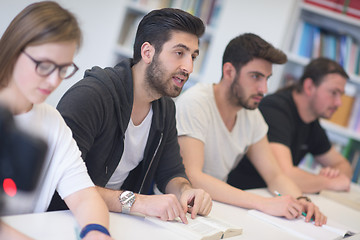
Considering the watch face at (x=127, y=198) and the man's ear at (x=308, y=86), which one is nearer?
→ the watch face at (x=127, y=198)

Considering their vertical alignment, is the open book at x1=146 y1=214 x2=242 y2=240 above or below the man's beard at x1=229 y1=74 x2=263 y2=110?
below

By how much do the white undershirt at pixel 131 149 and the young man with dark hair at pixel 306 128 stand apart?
3.15 ft

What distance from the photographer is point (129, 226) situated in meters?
1.08

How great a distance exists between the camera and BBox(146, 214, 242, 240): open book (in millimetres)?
1097

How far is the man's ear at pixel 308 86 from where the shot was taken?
8.49 feet

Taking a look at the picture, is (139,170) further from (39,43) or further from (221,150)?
(39,43)

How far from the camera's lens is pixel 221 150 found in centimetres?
197

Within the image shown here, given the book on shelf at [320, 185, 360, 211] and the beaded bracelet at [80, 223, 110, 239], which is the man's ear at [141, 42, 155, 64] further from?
the book on shelf at [320, 185, 360, 211]

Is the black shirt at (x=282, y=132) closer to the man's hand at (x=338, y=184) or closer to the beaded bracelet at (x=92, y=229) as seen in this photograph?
the man's hand at (x=338, y=184)

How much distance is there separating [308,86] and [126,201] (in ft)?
5.77

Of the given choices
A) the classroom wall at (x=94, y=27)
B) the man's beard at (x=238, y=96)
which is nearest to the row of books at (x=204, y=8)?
the classroom wall at (x=94, y=27)

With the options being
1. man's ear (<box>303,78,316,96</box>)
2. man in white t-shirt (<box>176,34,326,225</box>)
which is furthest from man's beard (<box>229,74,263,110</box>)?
man's ear (<box>303,78,316,96</box>)

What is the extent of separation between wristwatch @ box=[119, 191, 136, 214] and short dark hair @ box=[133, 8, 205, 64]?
1.68ft

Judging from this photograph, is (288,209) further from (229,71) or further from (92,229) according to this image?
(92,229)
